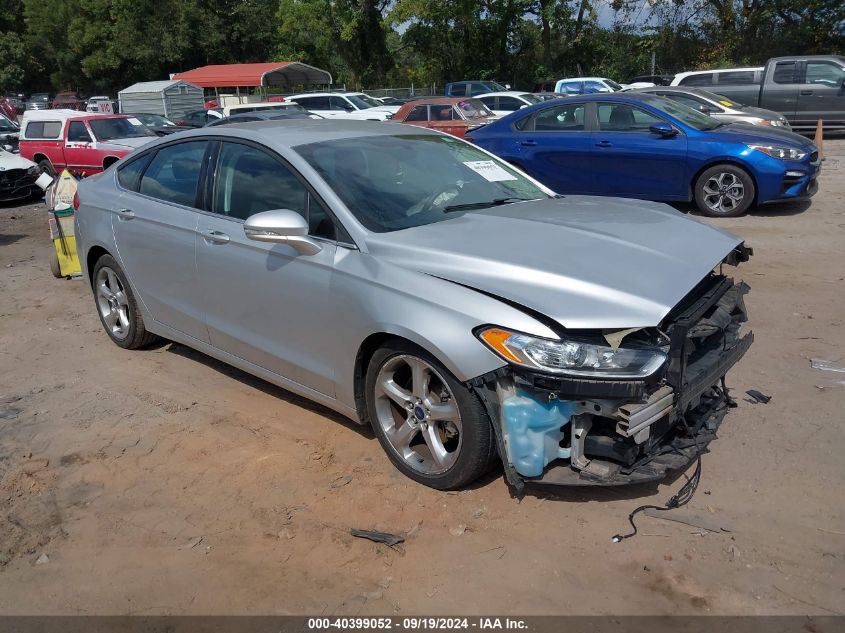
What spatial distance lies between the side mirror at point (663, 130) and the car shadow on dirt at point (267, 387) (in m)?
6.86

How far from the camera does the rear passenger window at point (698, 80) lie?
18797mm

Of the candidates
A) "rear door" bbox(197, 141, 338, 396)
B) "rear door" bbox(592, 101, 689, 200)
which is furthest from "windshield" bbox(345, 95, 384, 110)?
"rear door" bbox(197, 141, 338, 396)

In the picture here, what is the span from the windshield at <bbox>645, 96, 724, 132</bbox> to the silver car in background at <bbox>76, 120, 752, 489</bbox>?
6086 mm

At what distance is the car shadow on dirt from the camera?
4.39 metres

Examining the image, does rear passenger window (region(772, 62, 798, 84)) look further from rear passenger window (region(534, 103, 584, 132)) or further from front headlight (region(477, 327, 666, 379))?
front headlight (region(477, 327, 666, 379))

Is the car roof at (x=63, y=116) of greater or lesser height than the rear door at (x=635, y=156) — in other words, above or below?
above

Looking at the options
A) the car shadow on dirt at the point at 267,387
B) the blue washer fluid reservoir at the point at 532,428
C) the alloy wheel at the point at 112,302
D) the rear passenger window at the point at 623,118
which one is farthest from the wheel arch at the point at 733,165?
the blue washer fluid reservoir at the point at 532,428

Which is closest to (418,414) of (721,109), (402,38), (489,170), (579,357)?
(579,357)

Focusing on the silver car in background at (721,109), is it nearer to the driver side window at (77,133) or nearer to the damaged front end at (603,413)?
the driver side window at (77,133)

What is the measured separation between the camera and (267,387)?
4941mm

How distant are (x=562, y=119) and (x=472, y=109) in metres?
6.44

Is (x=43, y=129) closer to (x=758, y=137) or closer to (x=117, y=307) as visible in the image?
(x=117, y=307)

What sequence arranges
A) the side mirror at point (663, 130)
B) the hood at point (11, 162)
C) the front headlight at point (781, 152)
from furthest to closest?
the hood at point (11, 162) → the side mirror at point (663, 130) → the front headlight at point (781, 152)

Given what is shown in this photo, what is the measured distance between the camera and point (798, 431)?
4.04 metres
